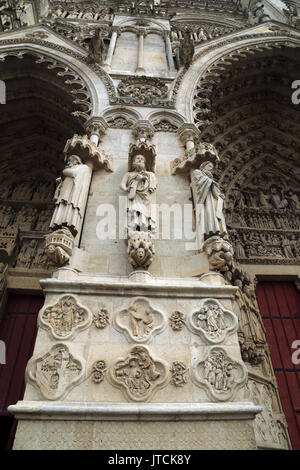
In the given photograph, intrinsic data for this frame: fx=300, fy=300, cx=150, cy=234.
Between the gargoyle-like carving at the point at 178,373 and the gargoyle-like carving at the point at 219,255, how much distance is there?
1.14 metres

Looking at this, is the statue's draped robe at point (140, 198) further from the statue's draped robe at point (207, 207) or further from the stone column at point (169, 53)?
the stone column at point (169, 53)

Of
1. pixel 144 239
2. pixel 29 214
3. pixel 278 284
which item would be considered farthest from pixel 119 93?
pixel 278 284

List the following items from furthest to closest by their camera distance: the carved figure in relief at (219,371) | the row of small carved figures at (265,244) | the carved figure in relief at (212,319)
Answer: the row of small carved figures at (265,244)
the carved figure in relief at (212,319)
the carved figure in relief at (219,371)

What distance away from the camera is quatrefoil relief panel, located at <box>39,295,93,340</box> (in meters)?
2.93

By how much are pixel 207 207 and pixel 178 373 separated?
204 centimetres

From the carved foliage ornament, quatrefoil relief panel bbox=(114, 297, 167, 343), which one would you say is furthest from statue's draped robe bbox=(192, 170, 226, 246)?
the carved foliage ornament

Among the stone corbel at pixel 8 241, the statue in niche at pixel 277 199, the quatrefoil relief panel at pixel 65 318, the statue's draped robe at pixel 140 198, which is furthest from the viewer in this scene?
the statue in niche at pixel 277 199

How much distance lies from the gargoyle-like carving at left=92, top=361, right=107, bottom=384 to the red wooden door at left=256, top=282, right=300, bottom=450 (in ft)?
10.8

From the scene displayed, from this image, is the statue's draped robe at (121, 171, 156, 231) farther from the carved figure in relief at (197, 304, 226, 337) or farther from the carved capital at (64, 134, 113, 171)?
the carved figure in relief at (197, 304, 226, 337)

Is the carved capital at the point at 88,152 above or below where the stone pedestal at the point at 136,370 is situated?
above

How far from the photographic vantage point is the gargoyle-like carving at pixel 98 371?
2689 millimetres

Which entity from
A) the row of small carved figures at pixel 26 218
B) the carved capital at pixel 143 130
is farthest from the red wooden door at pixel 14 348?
the carved capital at pixel 143 130

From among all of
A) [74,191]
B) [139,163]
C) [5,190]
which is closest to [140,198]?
[139,163]

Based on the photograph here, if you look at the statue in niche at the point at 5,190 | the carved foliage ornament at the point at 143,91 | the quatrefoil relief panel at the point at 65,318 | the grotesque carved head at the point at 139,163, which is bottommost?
the quatrefoil relief panel at the point at 65,318
